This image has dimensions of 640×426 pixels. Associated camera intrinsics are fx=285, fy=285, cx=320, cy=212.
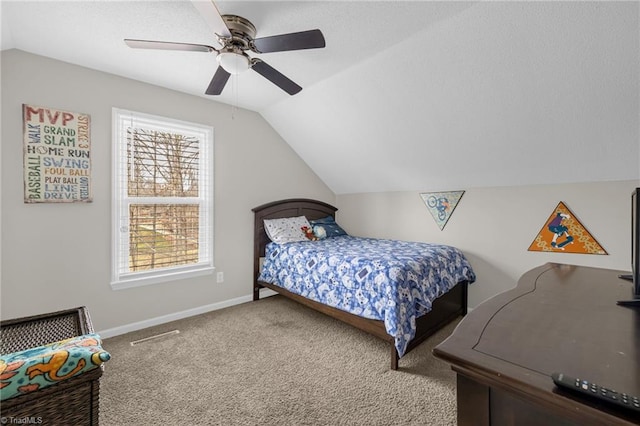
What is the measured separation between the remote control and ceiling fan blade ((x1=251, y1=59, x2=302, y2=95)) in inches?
76.5

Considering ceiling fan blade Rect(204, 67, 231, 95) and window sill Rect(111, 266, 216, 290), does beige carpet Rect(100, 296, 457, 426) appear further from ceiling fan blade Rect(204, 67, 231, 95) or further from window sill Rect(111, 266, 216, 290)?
ceiling fan blade Rect(204, 67, 231, 95)

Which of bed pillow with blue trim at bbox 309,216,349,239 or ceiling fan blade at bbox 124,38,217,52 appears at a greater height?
ceiling fan blade at bbox 124,38,217,52

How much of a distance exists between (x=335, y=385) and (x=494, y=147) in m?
2.33

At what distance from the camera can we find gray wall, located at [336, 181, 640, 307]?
2268mm

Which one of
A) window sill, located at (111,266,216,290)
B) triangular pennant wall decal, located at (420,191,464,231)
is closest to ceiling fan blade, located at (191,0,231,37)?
window sill, located at (111,266,216,290)

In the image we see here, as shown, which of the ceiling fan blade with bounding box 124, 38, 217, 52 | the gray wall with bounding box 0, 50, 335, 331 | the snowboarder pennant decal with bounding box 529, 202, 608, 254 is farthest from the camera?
the snowboarder pennant decal with bounding box 529, 202, 608, 254

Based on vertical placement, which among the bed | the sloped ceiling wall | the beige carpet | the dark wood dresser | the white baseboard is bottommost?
the beige carpet

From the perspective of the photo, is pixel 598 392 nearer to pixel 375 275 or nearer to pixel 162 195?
pixel 375 275

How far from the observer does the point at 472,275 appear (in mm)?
2898

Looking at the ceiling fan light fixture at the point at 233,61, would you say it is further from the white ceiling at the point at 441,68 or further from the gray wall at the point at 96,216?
the gray wall at the point at 96,216

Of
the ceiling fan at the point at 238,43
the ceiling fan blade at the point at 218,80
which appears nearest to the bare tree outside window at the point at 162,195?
the ceiling fan blade at the point at 218,80

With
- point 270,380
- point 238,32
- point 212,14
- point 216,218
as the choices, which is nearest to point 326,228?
point 216,218

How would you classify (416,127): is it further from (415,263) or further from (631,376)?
(631,376)

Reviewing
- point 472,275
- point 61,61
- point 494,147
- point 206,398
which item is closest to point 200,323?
point 206,398
